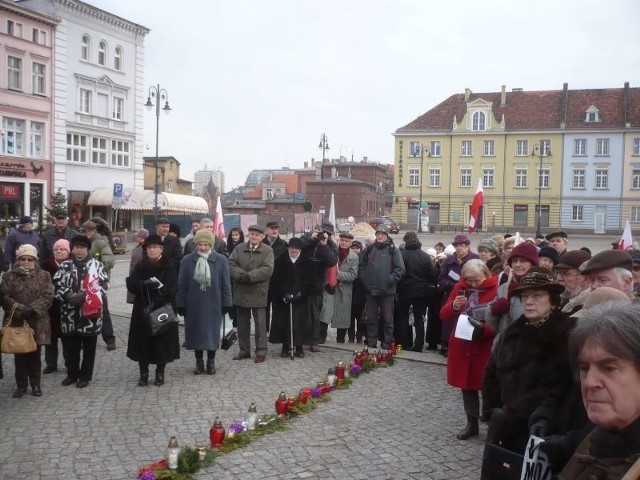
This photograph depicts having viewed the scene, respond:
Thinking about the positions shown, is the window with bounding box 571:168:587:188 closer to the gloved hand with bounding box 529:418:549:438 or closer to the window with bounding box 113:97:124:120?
the window with bounding box 113:97:124:120

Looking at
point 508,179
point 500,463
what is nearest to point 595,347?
point 500,463

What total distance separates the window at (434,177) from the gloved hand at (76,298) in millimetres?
66336

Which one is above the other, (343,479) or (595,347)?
(595,347)

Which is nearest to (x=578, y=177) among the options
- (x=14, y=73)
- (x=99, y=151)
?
(x=99, y=151)

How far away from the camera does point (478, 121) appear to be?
69938 mm

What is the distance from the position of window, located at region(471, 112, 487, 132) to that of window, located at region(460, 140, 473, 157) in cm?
167

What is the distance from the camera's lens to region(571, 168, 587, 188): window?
67.1 metres

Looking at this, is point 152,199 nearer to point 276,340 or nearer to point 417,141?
point 276,340

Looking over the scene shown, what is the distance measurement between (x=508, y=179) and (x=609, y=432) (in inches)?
2764

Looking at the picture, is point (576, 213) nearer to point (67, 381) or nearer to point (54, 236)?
point (54, 236)

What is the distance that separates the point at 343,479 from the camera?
5.20 m

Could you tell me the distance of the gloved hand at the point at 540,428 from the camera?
3.34 metres

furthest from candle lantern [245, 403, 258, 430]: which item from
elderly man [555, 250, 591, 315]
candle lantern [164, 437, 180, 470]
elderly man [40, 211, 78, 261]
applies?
elderly man [40, 211, 78, 261]

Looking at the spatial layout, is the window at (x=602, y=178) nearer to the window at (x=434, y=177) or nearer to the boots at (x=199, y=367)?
the window at (x=434, y=177)
